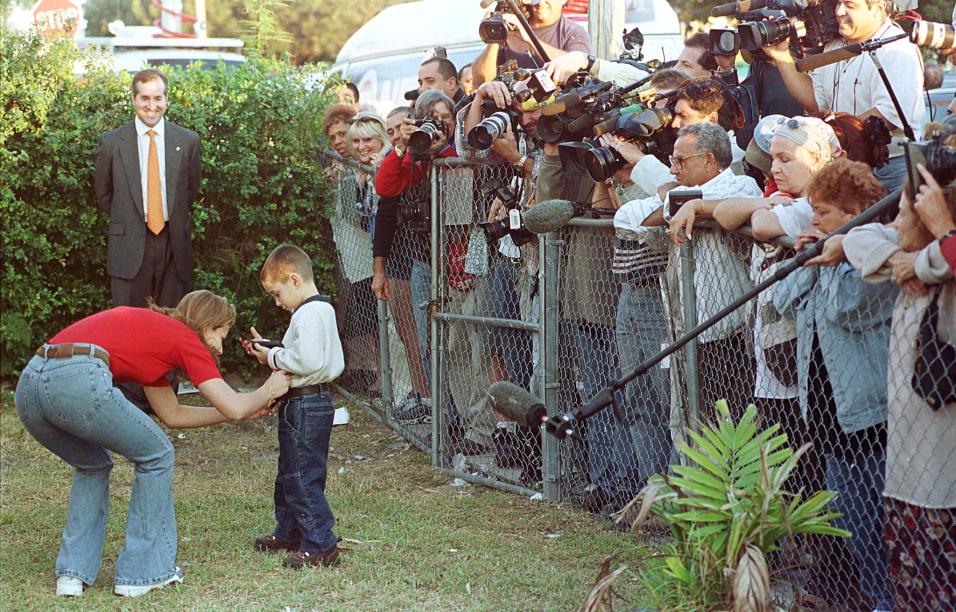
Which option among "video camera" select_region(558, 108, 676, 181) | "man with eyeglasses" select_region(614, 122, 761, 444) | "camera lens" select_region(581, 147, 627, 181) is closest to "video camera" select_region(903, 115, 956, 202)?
"man with eyeglasses" select_region(614, 122, 761, 444)

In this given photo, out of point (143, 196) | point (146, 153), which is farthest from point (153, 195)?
point (146, 153)

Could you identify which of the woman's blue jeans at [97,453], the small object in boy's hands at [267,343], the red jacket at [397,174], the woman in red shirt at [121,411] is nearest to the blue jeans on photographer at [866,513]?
the woman in red shirt at [121,411]

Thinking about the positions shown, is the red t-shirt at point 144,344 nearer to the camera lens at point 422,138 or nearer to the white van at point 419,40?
the camera lens at point 422,138

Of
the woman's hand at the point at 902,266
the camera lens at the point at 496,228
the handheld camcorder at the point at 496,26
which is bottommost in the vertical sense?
the camera lens at the point at 496,228

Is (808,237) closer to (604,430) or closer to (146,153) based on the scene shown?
(604,430)

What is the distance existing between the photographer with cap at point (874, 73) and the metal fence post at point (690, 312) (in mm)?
848

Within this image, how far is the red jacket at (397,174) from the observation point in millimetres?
7348

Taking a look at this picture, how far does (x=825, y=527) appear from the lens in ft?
12.4

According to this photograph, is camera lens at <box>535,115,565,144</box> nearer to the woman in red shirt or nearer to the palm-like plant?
the woman in red shirt

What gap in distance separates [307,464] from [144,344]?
88 cm

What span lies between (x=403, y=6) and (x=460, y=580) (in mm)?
11431

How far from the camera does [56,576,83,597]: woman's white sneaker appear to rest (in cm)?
507

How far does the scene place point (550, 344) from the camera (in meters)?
6.28

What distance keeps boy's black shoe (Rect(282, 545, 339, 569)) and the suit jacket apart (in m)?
3.81
